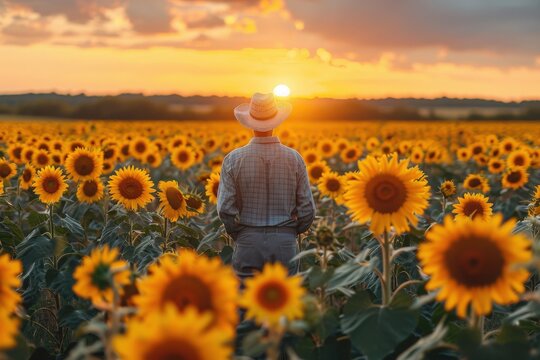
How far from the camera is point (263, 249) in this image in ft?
16.9

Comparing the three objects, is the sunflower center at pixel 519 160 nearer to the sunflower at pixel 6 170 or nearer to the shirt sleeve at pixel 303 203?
the shirt sleeve at pixel 303 203

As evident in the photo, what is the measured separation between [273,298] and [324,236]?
4.01 ft

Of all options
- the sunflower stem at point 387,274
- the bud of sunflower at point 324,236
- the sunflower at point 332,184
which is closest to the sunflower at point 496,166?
the sunflower at point 332,184

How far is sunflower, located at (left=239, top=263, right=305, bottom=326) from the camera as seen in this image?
2.28m

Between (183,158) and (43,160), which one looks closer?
(43,160)

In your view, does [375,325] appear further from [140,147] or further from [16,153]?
[140,147]

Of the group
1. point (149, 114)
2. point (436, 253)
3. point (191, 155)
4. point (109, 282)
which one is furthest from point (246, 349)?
point (149, 114)

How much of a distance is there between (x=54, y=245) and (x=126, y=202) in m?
1.03

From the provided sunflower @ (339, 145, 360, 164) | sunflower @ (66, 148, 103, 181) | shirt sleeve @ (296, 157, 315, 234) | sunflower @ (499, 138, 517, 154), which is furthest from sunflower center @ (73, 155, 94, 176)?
sunflower @ (499, 138, 517, 154)

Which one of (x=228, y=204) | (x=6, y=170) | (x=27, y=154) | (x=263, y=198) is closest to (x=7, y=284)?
(x=228, y=204)

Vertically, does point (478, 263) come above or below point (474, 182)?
above

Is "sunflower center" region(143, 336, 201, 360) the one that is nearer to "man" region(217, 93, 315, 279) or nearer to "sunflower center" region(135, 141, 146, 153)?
"man" region(217, 93, 315, 279)

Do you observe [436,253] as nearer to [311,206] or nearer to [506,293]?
[506,293]

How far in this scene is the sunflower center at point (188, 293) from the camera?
2.37 m
